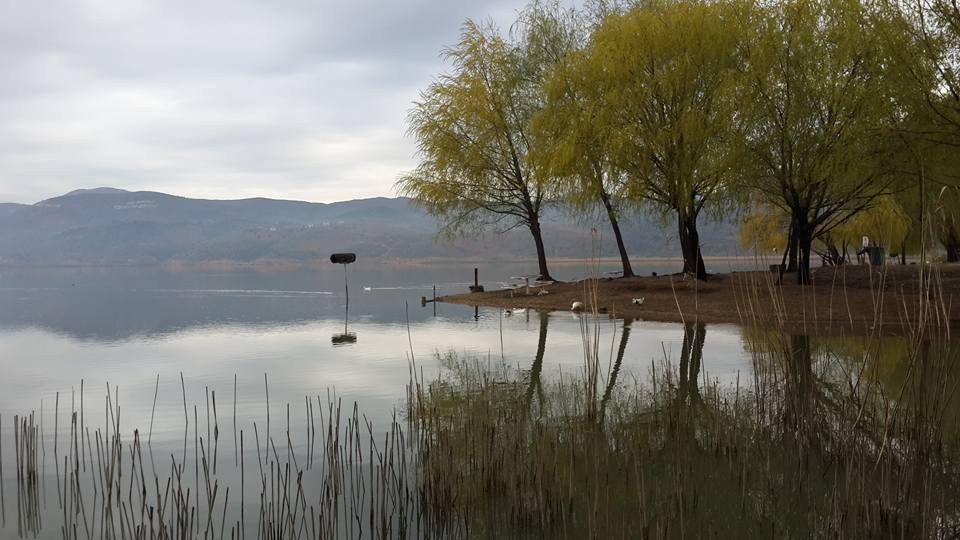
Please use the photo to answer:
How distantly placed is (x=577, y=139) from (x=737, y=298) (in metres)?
10.1

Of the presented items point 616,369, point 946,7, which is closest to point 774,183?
point 946,7

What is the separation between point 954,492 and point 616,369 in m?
9.33

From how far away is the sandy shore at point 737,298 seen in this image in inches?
966

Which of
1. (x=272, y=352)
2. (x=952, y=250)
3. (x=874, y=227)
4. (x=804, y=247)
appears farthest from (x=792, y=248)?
(x=272, y=352)

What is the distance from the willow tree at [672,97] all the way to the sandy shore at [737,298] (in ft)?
9.25

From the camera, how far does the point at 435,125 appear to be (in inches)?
1709

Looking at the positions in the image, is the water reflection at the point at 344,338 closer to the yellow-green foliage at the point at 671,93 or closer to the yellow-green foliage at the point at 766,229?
the yellow-green foliage at the point at 671,93

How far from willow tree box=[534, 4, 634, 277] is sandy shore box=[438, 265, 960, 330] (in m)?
4.58

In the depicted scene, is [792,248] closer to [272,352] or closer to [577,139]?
[577,139]

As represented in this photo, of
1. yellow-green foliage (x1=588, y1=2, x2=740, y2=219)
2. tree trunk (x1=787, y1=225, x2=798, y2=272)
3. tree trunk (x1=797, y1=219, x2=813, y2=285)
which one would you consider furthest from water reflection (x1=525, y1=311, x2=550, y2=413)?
tree trunk (x1=787, y1=225, x2=798, y2=272)

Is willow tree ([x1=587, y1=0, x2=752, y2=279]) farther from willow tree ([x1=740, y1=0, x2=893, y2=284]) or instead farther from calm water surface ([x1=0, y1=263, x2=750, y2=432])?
calm water surface ([x1=0, y1=263, x2=750, y2=432])

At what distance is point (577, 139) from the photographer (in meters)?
33.9

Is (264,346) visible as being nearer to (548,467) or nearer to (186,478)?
(186,478)

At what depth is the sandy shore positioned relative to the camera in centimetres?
2453
